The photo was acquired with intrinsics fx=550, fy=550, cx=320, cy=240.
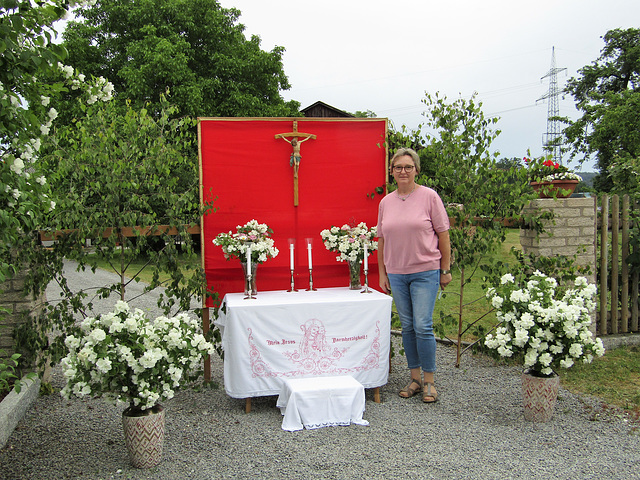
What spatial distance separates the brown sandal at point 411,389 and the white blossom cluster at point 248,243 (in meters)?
1.47

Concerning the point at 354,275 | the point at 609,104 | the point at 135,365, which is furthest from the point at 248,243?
the point at 609,104

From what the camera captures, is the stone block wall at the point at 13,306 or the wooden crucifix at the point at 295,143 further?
the wooden crucifix at the point at 295,143

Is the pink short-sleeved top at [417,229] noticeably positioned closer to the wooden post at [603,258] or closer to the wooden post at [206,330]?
the wooden post at [206,330]

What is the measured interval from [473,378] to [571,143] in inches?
939

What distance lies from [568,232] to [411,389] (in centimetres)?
226

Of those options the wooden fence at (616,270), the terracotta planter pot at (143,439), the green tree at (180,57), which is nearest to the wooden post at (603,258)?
the wooden fence at (616,270)

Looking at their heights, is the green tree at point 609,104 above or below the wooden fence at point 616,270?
above

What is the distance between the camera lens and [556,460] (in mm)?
3211

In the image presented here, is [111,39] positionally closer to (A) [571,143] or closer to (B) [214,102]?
(B) [214,102]

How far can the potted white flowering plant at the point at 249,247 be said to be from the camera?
4.28 m

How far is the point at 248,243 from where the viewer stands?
14.1ft

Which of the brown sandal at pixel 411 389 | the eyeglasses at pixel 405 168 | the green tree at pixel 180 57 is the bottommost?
the brown sandal at pixel 411 389

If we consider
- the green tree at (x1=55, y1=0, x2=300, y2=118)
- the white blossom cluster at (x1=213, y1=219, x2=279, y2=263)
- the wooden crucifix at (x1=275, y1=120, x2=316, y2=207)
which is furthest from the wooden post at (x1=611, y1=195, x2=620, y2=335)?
the green tree at (x1=55, y1=0, x2=300, y2=118)

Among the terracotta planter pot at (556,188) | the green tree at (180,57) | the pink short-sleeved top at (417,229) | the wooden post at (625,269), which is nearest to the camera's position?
the pink short-sleeved top at (417,229)
